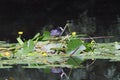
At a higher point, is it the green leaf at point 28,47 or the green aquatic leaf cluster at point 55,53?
the green leaf at point 28,47

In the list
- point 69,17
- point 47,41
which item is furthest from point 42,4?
point 47,41

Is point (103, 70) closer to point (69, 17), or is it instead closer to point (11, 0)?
point (69, 17)

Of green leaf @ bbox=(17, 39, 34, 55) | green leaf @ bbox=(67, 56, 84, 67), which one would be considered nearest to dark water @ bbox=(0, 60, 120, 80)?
green leaf @ bbox=(67, 56, 84, 67)

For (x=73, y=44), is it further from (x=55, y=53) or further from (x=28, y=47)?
(x=28, y=47)

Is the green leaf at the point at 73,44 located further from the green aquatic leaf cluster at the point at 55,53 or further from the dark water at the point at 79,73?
the dark water at the point at 79,73

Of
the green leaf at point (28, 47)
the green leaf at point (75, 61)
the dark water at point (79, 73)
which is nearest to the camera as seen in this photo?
the dark water at point (79, 73)

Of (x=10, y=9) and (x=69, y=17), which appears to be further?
(x=10, y=9)

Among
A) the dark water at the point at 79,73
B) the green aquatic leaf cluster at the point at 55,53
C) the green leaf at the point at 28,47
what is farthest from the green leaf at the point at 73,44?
the green leaf at the point at 28,47

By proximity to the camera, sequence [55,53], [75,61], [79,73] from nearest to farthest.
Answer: [79,73], [75,61], [55,53]

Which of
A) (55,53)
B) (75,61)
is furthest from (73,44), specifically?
(55,53)
